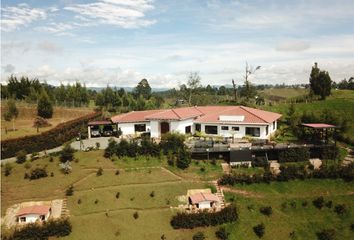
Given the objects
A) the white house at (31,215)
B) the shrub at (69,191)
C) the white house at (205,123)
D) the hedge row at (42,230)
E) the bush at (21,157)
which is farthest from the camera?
the white house at (205,123)

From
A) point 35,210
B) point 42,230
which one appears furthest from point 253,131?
point 42,230

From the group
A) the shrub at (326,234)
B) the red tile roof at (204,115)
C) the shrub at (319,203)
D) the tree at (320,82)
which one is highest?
the tree at (320,82)

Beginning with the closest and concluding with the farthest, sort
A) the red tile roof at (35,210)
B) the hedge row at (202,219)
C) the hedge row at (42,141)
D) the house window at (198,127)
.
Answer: the red tile roof at (35,210), the hedge row at (202,219), the hedge row at (42,141), the house window at (198,127)

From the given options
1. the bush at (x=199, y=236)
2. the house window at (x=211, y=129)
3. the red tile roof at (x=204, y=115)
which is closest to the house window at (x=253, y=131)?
the red tile roof at (x=204, y=115)

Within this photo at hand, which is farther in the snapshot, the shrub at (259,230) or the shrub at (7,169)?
the shrub at (7,169)

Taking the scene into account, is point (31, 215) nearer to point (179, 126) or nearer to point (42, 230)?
point (42, 230)

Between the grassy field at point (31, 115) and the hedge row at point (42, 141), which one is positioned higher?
the grassy field at point (31, 115)

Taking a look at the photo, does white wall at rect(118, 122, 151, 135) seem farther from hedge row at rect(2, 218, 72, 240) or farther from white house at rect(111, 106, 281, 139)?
hedge row at rect(2, 218, 72, 240)

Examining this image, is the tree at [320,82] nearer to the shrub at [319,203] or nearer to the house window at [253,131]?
the house window at [253,131]
